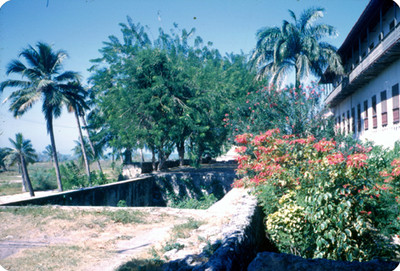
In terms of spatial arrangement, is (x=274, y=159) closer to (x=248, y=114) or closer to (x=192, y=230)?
(x=192, y=230)

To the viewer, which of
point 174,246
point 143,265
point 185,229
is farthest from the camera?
point 185,229

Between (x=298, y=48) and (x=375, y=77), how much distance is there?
11.0ft

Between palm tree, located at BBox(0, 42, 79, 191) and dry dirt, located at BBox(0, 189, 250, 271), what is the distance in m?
12.1

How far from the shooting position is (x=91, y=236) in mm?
6023

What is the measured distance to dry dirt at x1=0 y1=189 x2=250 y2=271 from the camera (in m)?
4.53

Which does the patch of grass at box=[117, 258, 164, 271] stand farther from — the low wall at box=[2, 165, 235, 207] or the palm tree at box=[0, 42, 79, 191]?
the palm tree at box=[0, 42, 79, 191]

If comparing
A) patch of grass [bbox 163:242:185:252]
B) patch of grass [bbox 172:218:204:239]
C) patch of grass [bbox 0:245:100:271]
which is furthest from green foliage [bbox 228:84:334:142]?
patch of grass [bbox 0:245:100:271]

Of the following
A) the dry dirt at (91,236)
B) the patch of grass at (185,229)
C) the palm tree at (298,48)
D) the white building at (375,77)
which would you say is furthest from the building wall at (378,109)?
the dry dirt at (91,236)

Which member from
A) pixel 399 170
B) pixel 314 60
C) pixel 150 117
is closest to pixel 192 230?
pixel 399 170

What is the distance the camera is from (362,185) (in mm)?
4160

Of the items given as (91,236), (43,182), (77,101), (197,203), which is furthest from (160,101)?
(43,182)

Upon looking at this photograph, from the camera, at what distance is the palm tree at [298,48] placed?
11.0 meters

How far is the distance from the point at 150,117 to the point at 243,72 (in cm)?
931

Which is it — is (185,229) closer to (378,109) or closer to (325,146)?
(325,146)
